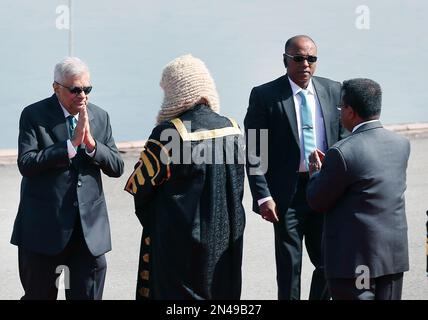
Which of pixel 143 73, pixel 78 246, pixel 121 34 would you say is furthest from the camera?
pixel 121 34

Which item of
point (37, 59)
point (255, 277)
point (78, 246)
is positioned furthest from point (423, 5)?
point (78, 246)

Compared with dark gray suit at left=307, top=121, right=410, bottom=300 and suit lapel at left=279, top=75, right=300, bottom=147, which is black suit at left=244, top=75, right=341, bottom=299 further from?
dark gray suit at left=307, top=121, right=410, bottom=300

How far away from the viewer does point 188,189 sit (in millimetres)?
6469

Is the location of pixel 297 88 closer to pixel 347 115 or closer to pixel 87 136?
pixel 347 115

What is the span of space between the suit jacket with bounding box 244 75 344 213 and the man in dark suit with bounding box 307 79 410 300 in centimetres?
109

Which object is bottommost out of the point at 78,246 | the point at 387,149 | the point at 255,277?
the point at 255,277

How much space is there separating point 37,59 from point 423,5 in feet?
20.0

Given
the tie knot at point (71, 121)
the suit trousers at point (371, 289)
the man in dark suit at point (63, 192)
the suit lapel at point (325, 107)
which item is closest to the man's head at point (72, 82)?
the man in dark suit at point (63, 192)

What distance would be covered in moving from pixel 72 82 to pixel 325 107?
1700 mm

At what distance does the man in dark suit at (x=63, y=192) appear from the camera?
6777mm

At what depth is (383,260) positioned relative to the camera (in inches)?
248

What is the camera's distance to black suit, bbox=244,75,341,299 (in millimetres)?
7508

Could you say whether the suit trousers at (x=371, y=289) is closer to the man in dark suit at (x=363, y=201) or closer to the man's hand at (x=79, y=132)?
the man in dark suit at (x=363, y=201)

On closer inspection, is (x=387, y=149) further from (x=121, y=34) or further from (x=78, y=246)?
(x=121, y=34)
